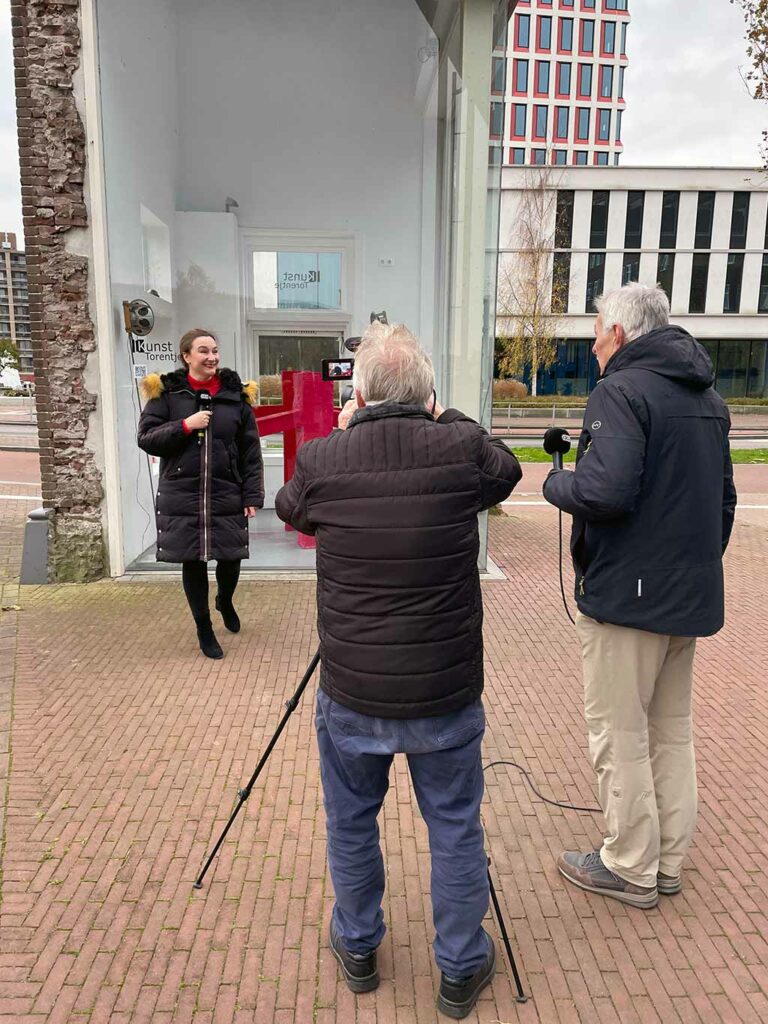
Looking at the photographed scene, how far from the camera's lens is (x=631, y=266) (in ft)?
145

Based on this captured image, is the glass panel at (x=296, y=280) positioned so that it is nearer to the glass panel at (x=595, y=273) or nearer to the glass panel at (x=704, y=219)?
the glass panel at (x=595, y=273)

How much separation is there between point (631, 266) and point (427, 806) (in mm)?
46218

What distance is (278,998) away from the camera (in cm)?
239

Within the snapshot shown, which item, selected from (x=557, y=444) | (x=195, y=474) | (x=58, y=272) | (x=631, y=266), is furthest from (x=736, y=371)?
(x=557, y=444)

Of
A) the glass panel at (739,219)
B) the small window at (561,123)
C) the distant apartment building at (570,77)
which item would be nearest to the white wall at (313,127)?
the glass panel at (739,219)

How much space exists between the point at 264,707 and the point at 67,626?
2055mm

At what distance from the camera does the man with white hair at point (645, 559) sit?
252cm

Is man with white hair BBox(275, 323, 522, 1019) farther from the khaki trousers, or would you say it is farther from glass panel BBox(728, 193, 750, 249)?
glass panel BBox(728, 193, 750, 249)

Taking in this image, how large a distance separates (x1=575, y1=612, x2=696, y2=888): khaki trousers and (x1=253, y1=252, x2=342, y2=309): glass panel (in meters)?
7.53

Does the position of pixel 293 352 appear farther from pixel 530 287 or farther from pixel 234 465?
pixel 530 287

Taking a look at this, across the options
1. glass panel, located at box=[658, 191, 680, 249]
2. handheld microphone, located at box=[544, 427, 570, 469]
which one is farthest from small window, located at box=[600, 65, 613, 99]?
handheld microphone, located at box=[544, 427, 570, 469]

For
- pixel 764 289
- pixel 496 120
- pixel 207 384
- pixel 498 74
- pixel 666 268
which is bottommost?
pixel 207 384

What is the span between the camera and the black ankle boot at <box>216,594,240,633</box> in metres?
5.58

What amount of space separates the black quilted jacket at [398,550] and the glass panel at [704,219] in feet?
152
